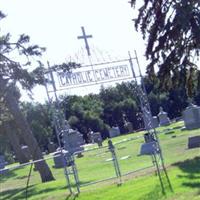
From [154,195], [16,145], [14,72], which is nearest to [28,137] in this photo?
[14,72]

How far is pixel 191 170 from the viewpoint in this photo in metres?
13.4

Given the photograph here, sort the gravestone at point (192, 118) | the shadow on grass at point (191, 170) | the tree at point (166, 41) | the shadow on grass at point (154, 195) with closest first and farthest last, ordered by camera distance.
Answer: the shadow on grass at point (154, 195), the shadow on grass at point (191, 170), the tree at point (166, 41), the gravestone at point (192, 118)

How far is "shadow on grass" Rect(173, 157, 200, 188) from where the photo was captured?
11219 mm

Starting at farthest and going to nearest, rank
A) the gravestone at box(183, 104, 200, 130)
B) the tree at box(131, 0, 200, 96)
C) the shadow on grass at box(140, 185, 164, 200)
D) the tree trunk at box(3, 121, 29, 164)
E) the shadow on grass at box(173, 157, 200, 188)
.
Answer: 1. the tree trunk at box(3, 121, 29, 164)
2. the gravestone at box(183, 104, 200, 130)
3. the tree at box(131, 0, 200, 96)
4. the shadow on grass at box(173, 157, 200, 188)
5. the shadow on grass at box(140, 185, 164, 200)

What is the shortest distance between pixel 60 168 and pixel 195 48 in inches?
482

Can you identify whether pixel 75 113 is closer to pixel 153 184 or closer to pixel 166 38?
pixel 166 38

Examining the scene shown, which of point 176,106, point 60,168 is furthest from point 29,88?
point 176,106

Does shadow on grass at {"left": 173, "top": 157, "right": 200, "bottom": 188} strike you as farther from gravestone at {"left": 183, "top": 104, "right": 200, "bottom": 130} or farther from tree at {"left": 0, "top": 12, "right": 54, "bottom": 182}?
gravestone at {"left": 183, "top": 104, "right": 200, "bottom": 130}

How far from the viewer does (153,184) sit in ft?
39.2

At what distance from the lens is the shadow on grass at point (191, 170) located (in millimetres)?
11219

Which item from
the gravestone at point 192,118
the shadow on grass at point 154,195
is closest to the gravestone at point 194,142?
the shadow on grass at point 154,195

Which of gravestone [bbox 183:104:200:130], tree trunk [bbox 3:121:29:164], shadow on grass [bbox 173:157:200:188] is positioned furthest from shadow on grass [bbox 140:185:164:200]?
tree trunk [bbox 3:121:29:164]

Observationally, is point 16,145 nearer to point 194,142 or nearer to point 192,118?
point 192,118

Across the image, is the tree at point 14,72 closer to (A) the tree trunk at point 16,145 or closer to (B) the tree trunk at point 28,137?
(B) the tree trunk at point 28,137
